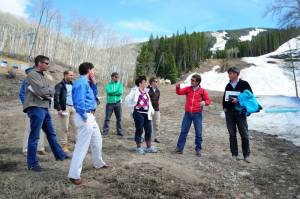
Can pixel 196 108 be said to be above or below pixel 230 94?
below

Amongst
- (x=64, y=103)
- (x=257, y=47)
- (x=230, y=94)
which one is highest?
(x=257, y=47)

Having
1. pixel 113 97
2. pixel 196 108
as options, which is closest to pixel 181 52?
pixel 113 97

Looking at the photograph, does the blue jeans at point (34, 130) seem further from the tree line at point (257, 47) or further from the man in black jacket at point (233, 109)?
the tree line at point (257, 47)

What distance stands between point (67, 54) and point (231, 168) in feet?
149

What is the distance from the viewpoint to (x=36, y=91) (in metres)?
6.12

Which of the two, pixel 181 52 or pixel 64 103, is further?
pixel 181 52

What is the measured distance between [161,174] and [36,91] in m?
2.50

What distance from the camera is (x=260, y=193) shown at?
589 cm

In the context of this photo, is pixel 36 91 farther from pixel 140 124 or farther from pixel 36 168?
pixel 140 124

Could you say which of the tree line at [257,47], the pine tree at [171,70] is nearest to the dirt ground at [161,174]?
the pine tree at [171,70]

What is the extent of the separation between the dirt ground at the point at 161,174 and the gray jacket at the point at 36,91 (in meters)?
1.15

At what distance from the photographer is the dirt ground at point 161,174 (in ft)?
17.4

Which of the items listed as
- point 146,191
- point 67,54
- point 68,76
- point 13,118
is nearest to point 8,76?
point 13,118

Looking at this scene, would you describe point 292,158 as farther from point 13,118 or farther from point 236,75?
point 13,118
